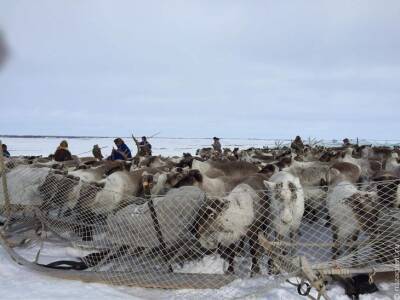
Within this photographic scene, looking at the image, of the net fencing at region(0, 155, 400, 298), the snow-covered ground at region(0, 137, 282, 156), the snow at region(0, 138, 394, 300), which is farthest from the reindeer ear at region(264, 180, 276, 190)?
the snow-covered ground at region(0, 137, 282, 156)

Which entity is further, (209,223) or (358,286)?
(209,223)

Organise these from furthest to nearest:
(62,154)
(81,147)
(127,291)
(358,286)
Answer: (81,147) < (62,154) < (127,291) < (358,286)

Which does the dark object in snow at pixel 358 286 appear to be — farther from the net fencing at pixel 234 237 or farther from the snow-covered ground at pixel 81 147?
the snow-covered ground at pixel 81 147

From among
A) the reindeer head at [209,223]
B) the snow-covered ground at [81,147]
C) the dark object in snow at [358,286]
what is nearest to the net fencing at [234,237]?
the reindeer head at [209,223]

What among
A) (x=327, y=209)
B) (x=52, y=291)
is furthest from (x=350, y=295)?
(x=52, y=291)

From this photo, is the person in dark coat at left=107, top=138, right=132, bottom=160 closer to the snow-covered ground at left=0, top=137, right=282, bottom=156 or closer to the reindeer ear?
Answer: the snow-covered ground at left=0, top=137, right=282, bottom=156

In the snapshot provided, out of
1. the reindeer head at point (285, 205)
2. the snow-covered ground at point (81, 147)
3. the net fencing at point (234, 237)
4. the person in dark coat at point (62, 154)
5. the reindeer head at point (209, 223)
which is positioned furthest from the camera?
the snow-covered ground at point (81, 147)

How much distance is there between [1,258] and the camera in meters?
5.69

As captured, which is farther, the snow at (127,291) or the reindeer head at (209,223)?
the reindeer head at (209,223)

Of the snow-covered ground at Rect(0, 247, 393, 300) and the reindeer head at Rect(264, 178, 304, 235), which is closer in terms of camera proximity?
the snow-covered ground at Rect(0, 247, 393, 300)

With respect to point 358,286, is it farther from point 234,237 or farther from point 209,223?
point 209,223

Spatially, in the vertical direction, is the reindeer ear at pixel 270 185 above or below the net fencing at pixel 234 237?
above

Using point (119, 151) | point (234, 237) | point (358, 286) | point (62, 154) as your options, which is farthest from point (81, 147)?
point (358, 286)

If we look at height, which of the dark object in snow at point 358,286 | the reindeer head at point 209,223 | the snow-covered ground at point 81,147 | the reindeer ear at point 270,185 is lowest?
the snow-covered ground at point 81,147
